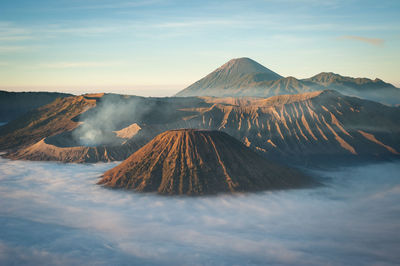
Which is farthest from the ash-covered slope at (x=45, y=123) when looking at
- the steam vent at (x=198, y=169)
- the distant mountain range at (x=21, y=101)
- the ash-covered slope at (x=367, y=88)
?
the ash-covered slope at (x=367, y=88)

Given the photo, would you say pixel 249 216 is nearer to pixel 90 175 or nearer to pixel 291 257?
pixel 291 257

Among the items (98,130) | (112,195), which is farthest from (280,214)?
(98,130)

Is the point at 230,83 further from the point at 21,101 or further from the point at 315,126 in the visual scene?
the point at 315,126

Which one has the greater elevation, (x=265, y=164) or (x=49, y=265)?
(x=265, y=164)

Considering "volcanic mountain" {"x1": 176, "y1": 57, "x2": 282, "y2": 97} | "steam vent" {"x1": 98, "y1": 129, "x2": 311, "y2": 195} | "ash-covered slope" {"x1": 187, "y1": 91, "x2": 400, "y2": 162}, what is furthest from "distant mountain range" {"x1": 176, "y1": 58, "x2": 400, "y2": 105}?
"steam vent" {"x1": 98, "y1": 129, "x2": 311, "y2": 195}

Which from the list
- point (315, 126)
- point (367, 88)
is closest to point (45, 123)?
point (315, 126)

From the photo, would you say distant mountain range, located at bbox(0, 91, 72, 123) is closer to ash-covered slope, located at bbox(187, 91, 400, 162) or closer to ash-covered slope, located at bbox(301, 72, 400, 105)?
ash-covered slope, located at bbox(187, 91, 400, 162)
